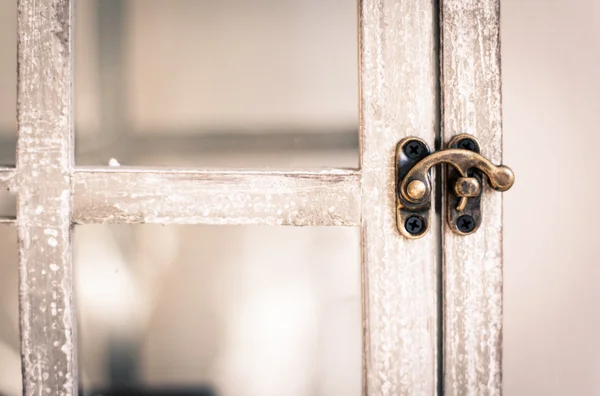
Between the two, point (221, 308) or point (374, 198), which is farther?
point (221, 308)

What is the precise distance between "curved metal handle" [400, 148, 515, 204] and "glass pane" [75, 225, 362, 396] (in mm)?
217

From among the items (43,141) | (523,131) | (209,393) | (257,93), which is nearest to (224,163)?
(257,93)

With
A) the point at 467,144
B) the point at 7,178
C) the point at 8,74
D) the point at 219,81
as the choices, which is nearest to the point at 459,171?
the point at 467,144

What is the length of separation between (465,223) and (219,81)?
0.39 meters

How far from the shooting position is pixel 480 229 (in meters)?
0.45

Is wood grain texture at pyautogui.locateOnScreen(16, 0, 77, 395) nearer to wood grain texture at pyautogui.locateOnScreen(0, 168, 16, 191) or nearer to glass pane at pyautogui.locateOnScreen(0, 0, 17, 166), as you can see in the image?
wood grain texture at pyautogui.locateOnScreen(0, 168, 16, 191)

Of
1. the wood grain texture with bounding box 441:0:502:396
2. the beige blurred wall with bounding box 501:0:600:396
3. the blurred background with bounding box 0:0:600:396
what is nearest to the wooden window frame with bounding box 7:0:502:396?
the wood grain texture with bounding box 441:0:502:396

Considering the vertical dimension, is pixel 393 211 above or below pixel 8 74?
below

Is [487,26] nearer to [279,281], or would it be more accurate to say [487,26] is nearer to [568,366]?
[279,281]

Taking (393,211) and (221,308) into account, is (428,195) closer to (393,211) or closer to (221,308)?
(393,211)

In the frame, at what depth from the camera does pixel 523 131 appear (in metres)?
0.64

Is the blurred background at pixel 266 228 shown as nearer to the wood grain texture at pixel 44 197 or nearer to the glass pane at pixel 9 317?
the glass pane at pixel 9 317

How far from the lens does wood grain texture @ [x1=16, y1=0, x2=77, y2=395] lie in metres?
0.45

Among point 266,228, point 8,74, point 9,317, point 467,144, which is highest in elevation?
point 8,74
